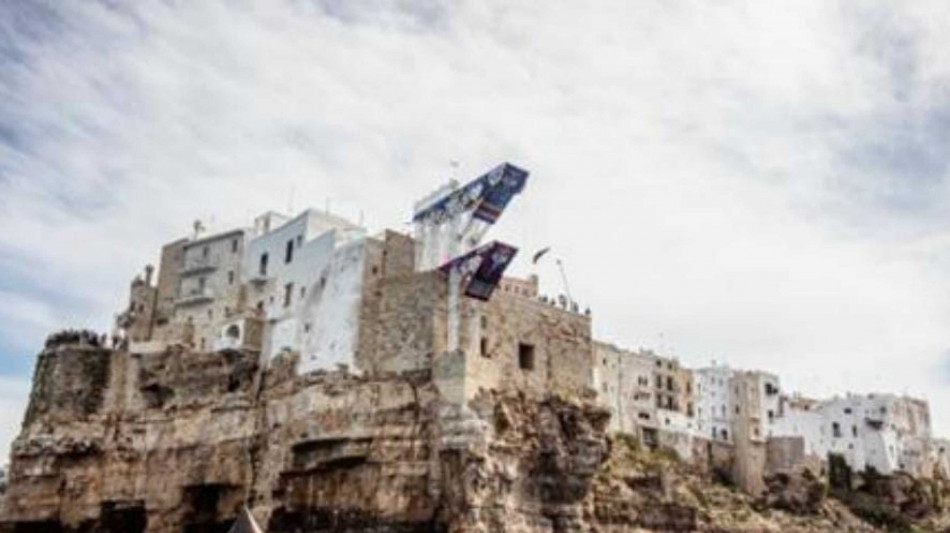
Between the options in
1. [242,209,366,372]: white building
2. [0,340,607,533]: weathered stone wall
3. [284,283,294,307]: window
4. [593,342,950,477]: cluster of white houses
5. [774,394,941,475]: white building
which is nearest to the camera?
[0,340,607,533]: weathered stone wall

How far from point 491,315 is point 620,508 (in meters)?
13.3

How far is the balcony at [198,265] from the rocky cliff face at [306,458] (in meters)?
5.00

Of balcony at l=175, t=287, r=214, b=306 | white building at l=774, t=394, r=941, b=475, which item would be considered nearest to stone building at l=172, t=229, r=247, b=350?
balcony at l=175, t=287, r=214, b=306

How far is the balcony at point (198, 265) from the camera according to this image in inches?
2250

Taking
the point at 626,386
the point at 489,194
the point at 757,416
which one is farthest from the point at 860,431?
the point at 489,194

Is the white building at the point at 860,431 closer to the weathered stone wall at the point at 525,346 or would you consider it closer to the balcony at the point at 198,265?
the weathered stone wall at the point at 525,346

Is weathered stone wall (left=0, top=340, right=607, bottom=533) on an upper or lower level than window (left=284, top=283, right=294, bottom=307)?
lower

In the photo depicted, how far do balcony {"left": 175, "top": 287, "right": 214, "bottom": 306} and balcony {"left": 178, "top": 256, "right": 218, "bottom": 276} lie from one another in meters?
1.05

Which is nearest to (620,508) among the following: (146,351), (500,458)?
(500,458)

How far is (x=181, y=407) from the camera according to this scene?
5362cm

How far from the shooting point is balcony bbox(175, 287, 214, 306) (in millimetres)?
56438

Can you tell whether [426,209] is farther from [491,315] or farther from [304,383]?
[304,383]

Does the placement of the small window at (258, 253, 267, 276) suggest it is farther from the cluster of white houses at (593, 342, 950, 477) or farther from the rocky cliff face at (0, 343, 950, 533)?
the cluster of white houses at (593, 342, 950, 477)

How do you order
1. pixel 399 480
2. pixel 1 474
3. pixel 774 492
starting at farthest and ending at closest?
pixel 1 474 → pixel 774 492 → pixel 399 480
